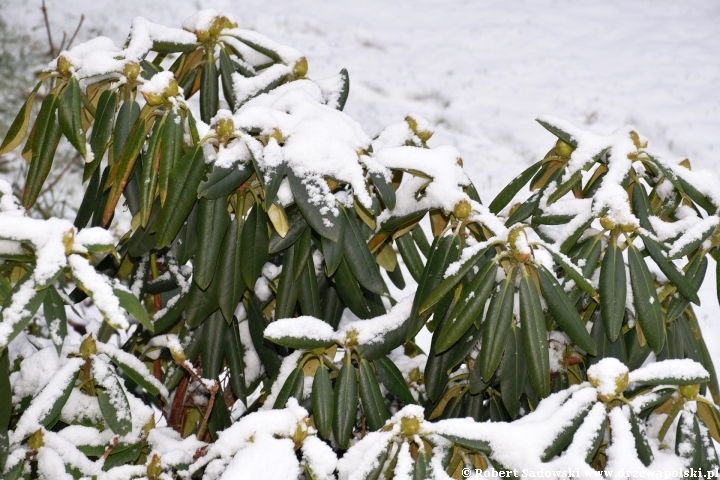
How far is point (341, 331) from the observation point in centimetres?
113

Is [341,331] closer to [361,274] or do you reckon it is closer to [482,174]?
[361,274]

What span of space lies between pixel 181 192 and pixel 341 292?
1.02 feet

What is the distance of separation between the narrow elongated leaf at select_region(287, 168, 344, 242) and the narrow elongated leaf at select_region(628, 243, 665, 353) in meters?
0.44

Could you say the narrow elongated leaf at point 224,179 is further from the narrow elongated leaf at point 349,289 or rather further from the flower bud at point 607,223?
the flower bud at point 607,223

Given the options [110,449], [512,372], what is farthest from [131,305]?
[512,372]

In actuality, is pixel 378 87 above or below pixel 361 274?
above

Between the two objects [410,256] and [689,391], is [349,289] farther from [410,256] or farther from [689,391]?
[689,391]

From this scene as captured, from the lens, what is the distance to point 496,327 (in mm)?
1047

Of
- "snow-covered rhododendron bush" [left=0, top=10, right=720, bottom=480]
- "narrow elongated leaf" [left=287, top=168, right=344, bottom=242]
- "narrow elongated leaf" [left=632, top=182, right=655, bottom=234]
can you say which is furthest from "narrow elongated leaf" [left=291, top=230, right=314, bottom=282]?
"narrow elongated leaf" [left=632, top=182, right=655, bottom=234]

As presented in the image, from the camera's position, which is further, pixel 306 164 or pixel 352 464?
pixel 306 164

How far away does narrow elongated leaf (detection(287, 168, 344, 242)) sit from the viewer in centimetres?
103

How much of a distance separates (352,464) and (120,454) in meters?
0.38

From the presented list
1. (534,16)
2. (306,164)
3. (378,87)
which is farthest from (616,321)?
(534,16)

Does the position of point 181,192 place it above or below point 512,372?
above
